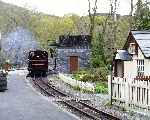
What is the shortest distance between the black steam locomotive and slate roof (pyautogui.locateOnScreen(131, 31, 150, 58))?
75.3 feet

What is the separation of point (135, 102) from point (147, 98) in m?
1.10

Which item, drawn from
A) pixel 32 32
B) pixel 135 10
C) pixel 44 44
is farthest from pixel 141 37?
pixel 32 32

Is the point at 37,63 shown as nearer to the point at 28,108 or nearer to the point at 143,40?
the point at 143,40

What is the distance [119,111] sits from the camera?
20328 mm

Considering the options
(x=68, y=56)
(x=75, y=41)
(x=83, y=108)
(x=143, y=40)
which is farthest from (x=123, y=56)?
(x=75, y=41)

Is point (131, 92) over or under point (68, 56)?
under

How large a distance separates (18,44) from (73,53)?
48580 millimetres

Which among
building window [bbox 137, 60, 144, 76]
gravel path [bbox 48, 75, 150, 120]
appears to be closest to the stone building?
gravel path [bbox 48, 75, 150, 120]

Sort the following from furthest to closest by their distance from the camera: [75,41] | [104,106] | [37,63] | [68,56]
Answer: [75,41] → [68,56] → [37,63] → [104,106]

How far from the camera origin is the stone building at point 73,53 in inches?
1962

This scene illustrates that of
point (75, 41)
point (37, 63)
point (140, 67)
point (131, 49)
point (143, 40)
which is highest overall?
point (75, 41)

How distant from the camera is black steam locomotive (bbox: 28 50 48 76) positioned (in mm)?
47812

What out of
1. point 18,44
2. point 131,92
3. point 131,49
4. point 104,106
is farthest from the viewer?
point 18,44

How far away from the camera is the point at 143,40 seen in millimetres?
25156
